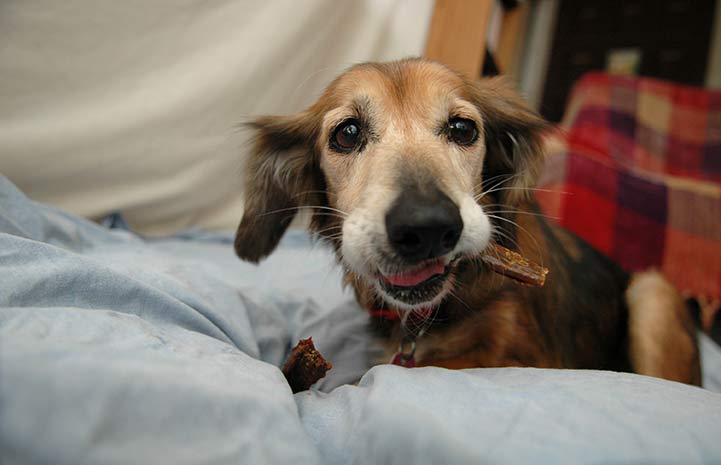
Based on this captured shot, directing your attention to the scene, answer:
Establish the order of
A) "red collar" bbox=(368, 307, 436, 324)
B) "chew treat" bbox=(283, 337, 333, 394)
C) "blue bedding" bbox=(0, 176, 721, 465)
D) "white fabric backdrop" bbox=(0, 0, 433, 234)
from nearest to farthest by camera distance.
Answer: "blue bedding" bbox=(0, 176, 721, 465), "chew treat" bbox=(283, 337, 333, 394), "red collar" bbox=(368, 307, 436, 324), "white fabric backdrop" bbox=(0, 0, 433, 234)

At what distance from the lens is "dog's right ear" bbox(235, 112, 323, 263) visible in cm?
128

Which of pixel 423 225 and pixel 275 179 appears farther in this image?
pixel 275 179

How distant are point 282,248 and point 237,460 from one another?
154 cm

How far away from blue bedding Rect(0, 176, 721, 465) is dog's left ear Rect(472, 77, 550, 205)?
567 millimetres

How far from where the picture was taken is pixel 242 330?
1.02 m

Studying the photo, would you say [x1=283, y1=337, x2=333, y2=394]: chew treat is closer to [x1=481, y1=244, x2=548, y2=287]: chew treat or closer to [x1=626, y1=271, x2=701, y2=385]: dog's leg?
[x1=481, y1=244, x2=548, y2=287]: chew treat

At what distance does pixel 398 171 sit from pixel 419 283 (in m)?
0.21

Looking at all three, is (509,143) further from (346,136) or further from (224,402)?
(224,402)

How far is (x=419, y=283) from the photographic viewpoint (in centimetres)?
87

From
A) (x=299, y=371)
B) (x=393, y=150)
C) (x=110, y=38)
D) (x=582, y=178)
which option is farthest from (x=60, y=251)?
(x=582, y=178)

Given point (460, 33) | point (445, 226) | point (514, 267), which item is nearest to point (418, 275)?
point (445, 226)

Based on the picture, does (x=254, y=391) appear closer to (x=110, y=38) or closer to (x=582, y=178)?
(x=110, y=38)

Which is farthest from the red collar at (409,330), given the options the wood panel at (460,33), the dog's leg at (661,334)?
the wood panel at (460,33)

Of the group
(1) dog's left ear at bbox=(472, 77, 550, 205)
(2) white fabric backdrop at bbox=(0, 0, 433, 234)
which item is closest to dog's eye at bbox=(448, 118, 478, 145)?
(1) dog's left ear at bbox=(472, 77, 550, 205)
